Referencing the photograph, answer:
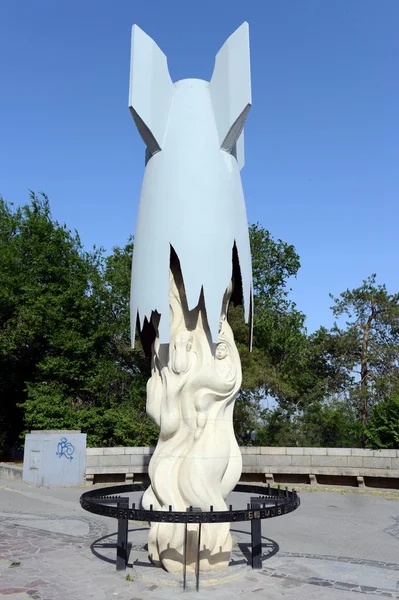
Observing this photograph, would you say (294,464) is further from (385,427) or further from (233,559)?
(233,559)

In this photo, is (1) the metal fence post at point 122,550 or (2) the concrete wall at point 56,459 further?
(2) the concrete wall at point 56,459

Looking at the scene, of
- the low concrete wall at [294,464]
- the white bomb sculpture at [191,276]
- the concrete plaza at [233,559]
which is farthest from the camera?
the low concrete wall at [294,464]

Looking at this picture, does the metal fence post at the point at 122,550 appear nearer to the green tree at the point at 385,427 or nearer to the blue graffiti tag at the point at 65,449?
the blue graffiti tag at the point at 65,449

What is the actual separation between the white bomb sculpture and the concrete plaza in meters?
0.67

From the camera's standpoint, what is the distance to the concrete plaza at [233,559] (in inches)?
251

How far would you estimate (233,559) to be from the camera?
7914 millimetres

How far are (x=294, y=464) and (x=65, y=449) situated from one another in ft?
23.9

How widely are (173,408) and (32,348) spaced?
1716 centimetres

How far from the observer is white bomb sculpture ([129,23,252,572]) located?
24.3 ft

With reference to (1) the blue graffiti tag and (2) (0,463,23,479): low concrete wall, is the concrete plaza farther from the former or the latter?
(2) (0,463,23,479): low concrete wall

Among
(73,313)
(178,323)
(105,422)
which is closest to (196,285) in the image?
(178,323)

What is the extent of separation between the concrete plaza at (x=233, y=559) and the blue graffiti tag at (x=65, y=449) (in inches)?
128

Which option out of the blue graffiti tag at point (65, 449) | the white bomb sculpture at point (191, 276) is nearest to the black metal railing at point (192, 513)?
the white bomb sculpture at point (191, 276)

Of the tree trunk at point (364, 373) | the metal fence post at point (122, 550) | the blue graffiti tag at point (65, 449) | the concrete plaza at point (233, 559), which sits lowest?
the concrete plaza at point (233, 559)
